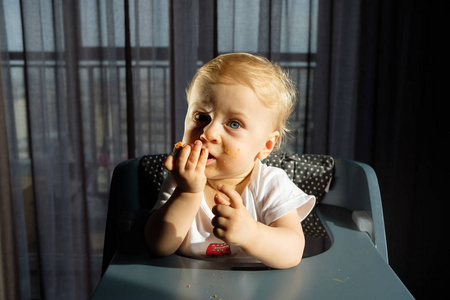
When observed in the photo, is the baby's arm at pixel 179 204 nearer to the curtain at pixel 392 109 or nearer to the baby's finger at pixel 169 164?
the baby's finger at pixel 169 164

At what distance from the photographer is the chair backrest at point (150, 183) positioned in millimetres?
986

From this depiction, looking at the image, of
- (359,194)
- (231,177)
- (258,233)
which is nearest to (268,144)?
(231,177)

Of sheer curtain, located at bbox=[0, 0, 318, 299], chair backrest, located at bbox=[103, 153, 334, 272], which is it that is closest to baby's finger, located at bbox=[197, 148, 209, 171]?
chair backrest, located at bbox=[103, 153, 334, 272]

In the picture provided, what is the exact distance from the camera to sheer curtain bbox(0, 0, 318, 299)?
1.47 m

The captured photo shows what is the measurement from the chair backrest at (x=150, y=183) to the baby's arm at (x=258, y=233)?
0.28m

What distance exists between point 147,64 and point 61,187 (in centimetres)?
63

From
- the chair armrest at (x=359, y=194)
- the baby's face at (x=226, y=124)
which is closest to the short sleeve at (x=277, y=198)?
the baby's face at (x=226, y=124)

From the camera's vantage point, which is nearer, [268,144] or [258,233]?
[258,233]

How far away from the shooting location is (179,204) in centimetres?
67

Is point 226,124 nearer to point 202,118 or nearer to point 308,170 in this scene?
point 202,118

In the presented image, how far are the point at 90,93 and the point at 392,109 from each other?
3.87ft

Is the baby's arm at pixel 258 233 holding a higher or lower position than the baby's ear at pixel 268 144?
lower

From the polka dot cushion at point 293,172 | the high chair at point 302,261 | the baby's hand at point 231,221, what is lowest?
the high chair at point 302,261

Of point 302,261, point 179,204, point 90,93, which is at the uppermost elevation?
point 90,93
